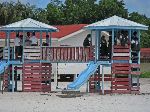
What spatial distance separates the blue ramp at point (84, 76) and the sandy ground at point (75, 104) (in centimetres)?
85

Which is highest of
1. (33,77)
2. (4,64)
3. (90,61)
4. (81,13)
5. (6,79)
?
(81,13)

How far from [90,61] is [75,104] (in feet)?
24.1

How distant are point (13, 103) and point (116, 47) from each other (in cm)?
796

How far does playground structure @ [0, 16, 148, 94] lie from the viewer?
27.9 m

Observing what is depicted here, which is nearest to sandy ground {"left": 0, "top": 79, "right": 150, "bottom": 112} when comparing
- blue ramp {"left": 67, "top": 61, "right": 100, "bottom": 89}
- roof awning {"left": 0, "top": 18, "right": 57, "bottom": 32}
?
blue ramp {"left": 67, "top": 61, "right": 100, "bottom": 89}

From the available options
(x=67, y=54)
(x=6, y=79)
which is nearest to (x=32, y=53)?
(x=67, y=54)

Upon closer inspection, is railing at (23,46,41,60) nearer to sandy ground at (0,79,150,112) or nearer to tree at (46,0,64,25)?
sandy ground at (0,79,150,112)

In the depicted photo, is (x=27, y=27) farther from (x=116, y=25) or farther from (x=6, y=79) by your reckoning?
(x=116, y=25)

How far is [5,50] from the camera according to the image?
3023cm

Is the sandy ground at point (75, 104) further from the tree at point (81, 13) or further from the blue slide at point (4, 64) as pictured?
the tree at point (81, 13)

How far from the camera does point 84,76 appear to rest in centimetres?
2686

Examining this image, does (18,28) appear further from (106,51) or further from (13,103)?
(13,103)

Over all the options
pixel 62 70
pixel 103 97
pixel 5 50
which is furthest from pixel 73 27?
pixel 103 97

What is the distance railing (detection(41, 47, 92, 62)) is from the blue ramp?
69 cm
